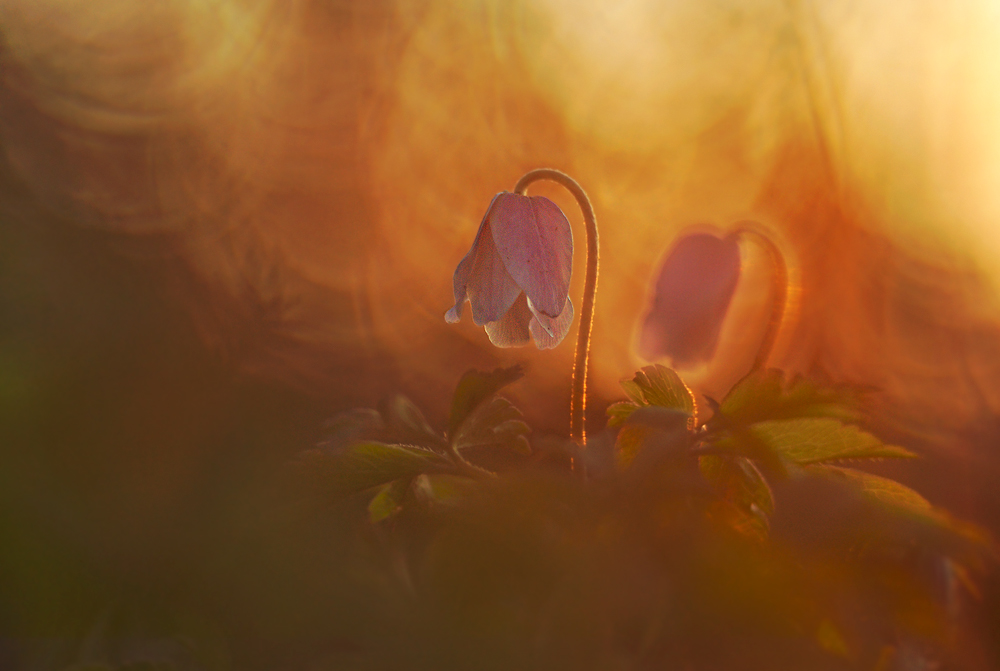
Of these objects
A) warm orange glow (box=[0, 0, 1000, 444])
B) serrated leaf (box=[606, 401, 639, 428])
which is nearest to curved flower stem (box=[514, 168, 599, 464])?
serrated leaf (box=[606, 401, 639, 428])

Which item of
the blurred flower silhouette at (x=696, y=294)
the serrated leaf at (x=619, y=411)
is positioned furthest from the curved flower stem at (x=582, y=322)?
the blurred flower silhouette at (x=696, y=294)

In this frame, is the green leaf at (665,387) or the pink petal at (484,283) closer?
the green leaf at (665,387)

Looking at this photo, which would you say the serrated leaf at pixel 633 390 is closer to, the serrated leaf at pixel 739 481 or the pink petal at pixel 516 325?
the serrated leaf at pixel 739 481

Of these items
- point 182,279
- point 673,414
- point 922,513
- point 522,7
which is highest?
point 522,7

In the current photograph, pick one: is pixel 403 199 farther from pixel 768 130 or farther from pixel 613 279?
pixel 768 130

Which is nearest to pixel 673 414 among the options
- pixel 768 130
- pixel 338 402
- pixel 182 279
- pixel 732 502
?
pixel 732 502

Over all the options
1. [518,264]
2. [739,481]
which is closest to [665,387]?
[739,481]
